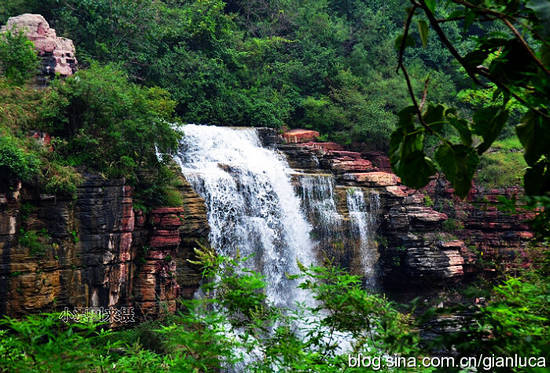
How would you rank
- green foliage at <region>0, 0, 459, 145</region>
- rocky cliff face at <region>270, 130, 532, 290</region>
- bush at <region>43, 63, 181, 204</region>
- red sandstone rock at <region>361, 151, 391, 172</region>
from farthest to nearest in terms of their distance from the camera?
red sandstone rock at <region>361, 151, 391, 172</region>, green foliage at <region>0, 0, 459, 145</region>, rocky cliff face at <region>270, 130, 532, 290</region>, bush at <region>43, 63, 181, 204</region>

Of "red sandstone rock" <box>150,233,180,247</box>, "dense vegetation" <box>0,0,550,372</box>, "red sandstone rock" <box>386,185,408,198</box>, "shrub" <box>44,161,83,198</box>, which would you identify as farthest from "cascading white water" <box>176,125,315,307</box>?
"shrub" <box>44,161,83,198</box>

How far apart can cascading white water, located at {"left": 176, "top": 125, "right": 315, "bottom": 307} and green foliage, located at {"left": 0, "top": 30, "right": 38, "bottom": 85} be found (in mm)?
4502

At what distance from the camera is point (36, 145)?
356 inches

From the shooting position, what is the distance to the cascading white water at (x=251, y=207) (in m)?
12.3

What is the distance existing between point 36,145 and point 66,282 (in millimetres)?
2804

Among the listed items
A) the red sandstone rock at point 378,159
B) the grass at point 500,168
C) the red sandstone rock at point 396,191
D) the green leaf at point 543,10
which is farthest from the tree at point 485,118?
the red sandstone rock at point 378,159

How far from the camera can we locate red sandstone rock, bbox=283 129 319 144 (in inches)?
674

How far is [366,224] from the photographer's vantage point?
14680 mm

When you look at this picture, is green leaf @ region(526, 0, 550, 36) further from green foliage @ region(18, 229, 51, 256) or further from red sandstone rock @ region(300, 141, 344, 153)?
red sandstone rock @ region(300, 141, 344, 153)

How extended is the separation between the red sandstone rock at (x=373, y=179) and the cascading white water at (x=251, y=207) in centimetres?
240

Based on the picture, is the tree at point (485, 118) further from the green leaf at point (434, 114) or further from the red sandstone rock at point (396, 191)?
the red sandstone rock at point (396, 191)

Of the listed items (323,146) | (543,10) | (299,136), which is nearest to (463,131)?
(543,10)

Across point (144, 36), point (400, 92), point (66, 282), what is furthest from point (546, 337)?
point (400, 92)

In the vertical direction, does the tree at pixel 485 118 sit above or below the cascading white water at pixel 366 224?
above
